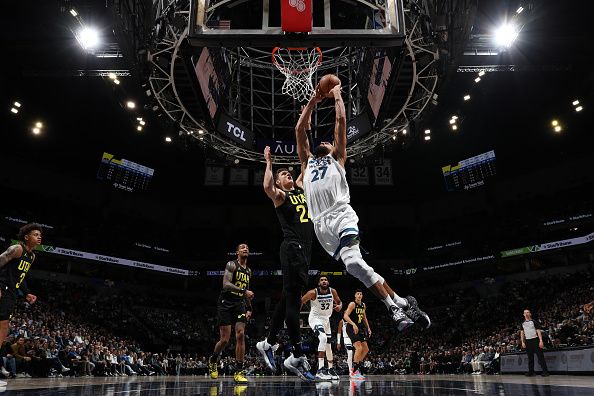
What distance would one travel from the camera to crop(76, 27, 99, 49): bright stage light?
45.8ft

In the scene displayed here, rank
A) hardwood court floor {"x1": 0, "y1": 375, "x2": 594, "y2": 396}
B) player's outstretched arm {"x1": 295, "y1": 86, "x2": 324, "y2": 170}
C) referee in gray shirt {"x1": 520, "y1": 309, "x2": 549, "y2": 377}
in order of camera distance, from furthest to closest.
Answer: referee in gray shirt {"x1": 520, "y1": 309, "x2": 549, "y2": 377}
player's outstretched arm {"x1": 295, "y1": 86, "x2": 324, "y2": 170}
hardwood court floor {"x1": 0, "y1": 375, "x2": 594, "y2": 396}

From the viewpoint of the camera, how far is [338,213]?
436 cm

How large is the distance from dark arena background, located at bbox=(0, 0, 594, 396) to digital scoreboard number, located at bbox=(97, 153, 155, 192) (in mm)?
136

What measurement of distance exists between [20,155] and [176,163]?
31.4 ft

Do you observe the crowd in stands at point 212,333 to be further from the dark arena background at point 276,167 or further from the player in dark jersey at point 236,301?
the player in dark jersey at point 236,301

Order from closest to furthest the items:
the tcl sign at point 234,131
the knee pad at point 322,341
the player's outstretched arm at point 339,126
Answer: the player's outstretched arm at point 339,126
the knee pad at point 322,341
the tcl sign at point 234,131

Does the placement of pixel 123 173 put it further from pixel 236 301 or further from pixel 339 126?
pixel 339 126

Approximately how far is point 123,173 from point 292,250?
87.8ft

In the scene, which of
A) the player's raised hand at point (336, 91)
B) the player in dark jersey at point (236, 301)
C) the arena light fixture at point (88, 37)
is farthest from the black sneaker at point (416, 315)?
the arena light fixture at point (88, 37)

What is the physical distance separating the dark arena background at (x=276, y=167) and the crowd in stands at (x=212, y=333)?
14 cm

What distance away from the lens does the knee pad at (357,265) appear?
4.11 meters

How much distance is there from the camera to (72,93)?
22.4 m

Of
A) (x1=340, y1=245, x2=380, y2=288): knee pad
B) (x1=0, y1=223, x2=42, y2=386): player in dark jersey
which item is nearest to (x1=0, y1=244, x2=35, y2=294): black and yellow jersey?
(x1=0, y1=223, x2=42, y2=386): player in dark jersey

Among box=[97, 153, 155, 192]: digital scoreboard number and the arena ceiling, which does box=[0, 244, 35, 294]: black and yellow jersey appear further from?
box=[97, 153, 155, 192]: digital scoreboard number
